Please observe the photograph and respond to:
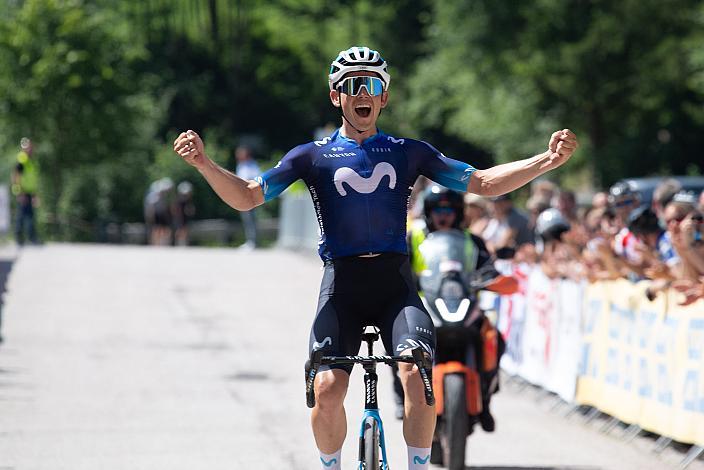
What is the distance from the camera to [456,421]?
28.7 ft

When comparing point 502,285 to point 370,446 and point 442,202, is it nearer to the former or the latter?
point 442,202

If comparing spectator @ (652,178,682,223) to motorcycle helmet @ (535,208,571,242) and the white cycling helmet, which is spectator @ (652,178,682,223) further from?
the white cycling helmet

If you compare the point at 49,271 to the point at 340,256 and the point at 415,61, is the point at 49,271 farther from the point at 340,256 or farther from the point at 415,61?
the point at 415,61

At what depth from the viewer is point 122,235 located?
44.6 meters

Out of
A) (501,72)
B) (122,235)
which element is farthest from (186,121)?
(501,72)

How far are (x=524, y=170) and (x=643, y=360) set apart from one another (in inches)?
158

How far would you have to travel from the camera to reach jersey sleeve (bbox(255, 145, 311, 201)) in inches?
267

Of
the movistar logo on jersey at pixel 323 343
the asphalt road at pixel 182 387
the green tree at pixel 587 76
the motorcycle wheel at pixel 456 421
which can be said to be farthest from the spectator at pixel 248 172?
the movistar logo on jersey at pixel 323 343

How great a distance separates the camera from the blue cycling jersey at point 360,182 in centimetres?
670

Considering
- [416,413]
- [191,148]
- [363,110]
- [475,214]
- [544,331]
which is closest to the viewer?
[191,148]

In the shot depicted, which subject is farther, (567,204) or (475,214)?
(567,204)

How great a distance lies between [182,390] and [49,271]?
34.3 ft

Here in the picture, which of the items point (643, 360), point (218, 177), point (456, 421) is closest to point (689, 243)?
point (643, 360)

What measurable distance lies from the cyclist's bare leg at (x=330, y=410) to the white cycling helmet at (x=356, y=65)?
1.32 m
